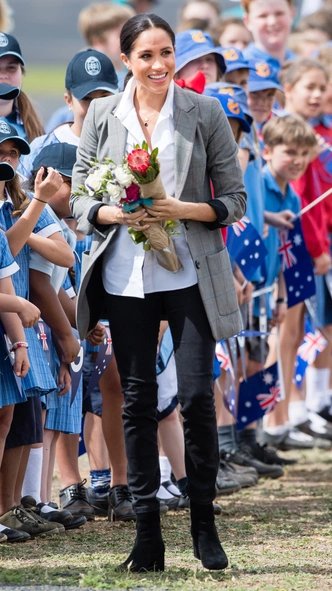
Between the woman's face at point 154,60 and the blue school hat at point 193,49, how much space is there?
2710 mm

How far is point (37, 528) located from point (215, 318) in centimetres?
146

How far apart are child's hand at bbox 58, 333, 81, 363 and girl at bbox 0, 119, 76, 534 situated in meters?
0.18

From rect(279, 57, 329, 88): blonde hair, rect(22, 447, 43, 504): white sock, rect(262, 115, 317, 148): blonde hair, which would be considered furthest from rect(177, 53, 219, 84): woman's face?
rect(22, 447, 43, 504): white sock

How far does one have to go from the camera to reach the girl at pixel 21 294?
5219 mm

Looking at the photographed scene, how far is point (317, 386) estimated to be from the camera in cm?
934

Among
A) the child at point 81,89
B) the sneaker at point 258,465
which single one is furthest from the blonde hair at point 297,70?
the sneaker at point 258,465

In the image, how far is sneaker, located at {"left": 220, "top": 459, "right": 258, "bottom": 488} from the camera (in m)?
7.01

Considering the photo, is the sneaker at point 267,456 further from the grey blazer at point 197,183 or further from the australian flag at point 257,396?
the grey blazer at point 197,183

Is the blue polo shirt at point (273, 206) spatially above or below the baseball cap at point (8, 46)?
below

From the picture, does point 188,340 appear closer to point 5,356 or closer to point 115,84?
point 5,356

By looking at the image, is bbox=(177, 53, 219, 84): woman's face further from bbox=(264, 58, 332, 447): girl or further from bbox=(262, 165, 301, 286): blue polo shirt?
bbox=(264, 58, 332, 447): girl

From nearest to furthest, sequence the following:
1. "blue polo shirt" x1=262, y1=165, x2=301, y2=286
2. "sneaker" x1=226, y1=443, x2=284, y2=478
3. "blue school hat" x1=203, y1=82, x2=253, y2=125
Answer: "blue school hat" x1=203, y1=82, x2=253, y2=125 → "sneaker" x1=226, y1=443, x2=284, y2=478 → "blue polo shirt" x1=262, y1=165, x2=301, y2=286

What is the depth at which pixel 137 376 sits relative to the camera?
454cm

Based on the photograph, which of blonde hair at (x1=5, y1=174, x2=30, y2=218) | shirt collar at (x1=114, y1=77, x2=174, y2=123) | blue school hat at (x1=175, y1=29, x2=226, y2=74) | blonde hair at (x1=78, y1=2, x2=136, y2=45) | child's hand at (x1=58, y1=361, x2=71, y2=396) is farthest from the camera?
blonde hair at (x1=78, y1=2, x2=136, y2=45)
